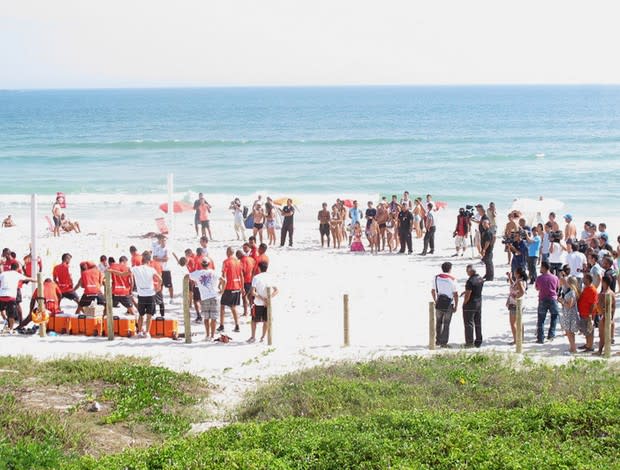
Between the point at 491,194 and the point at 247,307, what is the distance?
1135 inches

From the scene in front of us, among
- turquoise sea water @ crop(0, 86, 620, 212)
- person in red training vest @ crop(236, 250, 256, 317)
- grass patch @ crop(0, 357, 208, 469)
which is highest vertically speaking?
turquoise sea water @ crop(0, 86, 620, 212)

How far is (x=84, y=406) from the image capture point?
10.6 meters

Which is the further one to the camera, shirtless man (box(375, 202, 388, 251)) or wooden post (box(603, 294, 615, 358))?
shirtless man (box(375, 202, 388, 251))

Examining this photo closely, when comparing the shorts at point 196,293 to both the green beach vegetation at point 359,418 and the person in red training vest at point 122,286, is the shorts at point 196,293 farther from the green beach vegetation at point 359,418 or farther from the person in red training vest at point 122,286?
the green beach vegetation at point 359,418

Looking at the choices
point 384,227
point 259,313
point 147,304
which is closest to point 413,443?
point 259,313

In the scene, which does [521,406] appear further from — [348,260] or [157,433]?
[348,260]

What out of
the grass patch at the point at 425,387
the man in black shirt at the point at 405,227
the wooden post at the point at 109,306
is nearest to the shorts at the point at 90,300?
the wooden post at the point at 109,306

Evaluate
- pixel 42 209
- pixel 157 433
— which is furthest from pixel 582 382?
pixel 42 209

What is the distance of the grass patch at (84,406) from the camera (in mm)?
9125

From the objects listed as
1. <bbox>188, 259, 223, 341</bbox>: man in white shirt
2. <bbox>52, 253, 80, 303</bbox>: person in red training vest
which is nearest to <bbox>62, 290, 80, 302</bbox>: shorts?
<bbox>52, 253, 80, 303</bbox>: person in red training vest

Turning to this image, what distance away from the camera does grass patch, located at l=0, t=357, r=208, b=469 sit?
29.9 ft

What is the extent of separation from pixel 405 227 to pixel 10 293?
1164cm

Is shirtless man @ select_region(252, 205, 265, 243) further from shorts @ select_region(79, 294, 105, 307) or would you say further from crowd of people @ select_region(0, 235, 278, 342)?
shorts @ select_region(79, 294, 105, 307)

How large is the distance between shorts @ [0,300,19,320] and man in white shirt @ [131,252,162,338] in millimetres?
2161
